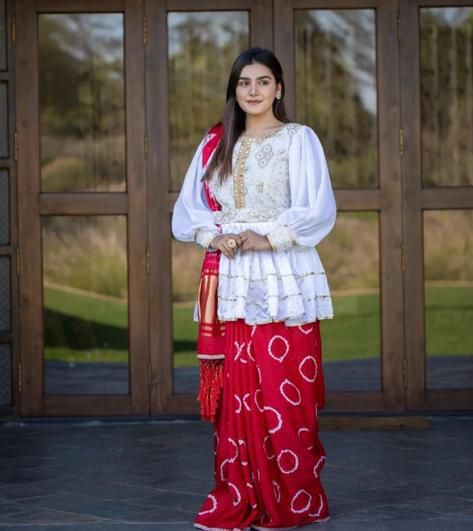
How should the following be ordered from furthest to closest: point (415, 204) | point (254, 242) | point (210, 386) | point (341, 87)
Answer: point (341, 87)
point (415, 204)
point (210, 386)
point (254, 242)

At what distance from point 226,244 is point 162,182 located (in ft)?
8.53

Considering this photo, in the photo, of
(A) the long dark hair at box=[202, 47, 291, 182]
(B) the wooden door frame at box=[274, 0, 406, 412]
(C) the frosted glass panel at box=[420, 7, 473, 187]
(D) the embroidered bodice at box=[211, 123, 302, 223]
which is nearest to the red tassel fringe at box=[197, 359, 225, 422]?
(D) the embroidered bodice at box=[211, 123, 302, 223]

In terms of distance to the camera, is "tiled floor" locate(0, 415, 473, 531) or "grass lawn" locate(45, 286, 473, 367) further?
"grass lawn" locate(45, 286, 473, 367)

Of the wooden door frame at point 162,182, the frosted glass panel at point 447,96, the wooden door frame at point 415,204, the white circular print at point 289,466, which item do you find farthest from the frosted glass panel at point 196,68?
the white circular print at point 289,466

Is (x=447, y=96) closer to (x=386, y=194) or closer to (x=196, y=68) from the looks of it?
(x=386, y=194)

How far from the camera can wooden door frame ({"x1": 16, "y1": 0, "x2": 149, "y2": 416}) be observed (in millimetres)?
6863

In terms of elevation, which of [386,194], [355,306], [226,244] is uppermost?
[386,194]

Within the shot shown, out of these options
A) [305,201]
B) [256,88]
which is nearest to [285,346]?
[305,201]

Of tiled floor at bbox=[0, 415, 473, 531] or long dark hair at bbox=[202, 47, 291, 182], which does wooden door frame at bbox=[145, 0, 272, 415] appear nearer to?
tiled floor at bbox=[0, 415, 473, 531]

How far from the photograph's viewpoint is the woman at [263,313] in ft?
14.2

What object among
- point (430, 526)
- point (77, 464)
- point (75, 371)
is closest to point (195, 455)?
point (77, 464)

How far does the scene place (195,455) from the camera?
19.4ft

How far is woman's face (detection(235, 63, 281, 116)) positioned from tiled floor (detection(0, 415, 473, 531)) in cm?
154

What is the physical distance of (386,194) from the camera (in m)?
6.87
